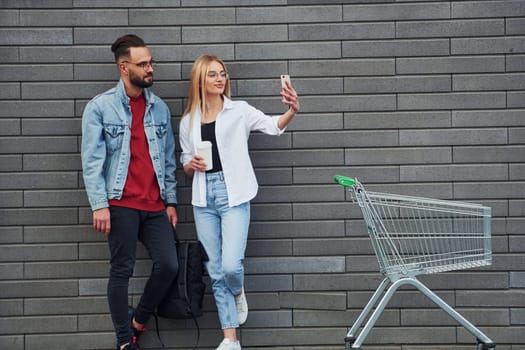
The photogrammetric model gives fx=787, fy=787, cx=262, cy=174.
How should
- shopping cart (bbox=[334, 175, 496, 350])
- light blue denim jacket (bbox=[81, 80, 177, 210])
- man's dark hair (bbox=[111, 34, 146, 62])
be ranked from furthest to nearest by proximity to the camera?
man's dark hair (bbox=[111, 34, 146, 62])
light blue denim jacket (bbox=[81, 80, 177, 210])
shopping cart (bbox=[334, 175, 496, 350])

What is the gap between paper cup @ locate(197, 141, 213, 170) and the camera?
5.18 meters

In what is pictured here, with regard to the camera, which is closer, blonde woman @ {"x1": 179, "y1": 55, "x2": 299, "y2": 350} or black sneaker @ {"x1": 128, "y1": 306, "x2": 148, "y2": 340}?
blonde woman @ {"x1": 179, "y1": 55, "x2": 299, "y2": 350}

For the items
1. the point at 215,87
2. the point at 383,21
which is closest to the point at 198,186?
the point at 215,87

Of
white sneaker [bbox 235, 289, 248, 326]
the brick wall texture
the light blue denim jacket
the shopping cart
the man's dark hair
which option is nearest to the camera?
the shopping cart

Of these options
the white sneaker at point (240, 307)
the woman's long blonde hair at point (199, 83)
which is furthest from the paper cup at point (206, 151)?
the white sneaker at point (240, 307)

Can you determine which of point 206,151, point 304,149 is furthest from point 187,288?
point 304,149

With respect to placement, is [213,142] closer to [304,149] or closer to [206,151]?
[206,151]

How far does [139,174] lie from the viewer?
5.30 metres

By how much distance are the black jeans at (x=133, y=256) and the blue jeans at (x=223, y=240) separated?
0.24m

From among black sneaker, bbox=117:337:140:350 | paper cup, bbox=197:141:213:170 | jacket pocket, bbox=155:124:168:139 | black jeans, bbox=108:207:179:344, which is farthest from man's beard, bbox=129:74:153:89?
black sneaker, bbox=117:337:140:350

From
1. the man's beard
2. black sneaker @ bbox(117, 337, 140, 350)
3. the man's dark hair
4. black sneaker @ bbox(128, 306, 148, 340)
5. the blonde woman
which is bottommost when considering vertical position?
black sneaker @ bbox(117, 337, 140, 350)

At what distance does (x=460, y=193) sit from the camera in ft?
18.7

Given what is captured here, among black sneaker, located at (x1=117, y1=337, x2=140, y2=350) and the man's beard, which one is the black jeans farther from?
the man's beard

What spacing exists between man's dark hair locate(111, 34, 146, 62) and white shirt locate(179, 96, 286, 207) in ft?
2.01
